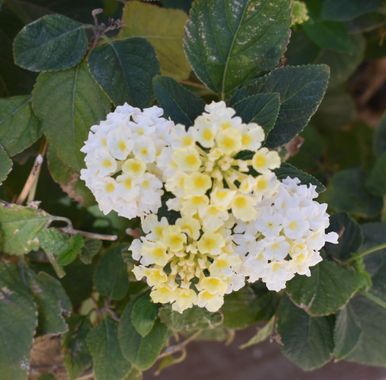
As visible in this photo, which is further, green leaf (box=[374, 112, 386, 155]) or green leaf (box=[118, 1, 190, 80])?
green leaf (box=[374, 112, 386, 155])

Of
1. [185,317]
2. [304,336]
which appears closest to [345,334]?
[304,336]

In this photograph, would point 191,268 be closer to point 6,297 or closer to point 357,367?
point 6,297

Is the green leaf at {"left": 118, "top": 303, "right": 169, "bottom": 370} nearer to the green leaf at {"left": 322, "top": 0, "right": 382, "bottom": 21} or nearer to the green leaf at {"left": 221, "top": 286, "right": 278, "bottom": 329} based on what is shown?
the green leaf at {"left": 221, "top": 286, "right": 278, "bottom": 329}

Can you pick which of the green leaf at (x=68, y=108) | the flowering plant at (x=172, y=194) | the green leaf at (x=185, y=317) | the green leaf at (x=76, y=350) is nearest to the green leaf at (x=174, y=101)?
the flowering plant at (x=172, y=194)

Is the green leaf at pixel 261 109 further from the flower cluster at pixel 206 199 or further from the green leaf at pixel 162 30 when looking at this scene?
the green leaf at pixel 162 30

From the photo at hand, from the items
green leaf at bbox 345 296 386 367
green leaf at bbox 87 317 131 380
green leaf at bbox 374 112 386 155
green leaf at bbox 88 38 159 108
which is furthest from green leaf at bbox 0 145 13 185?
green leaf at bbox 374 112 386 155
